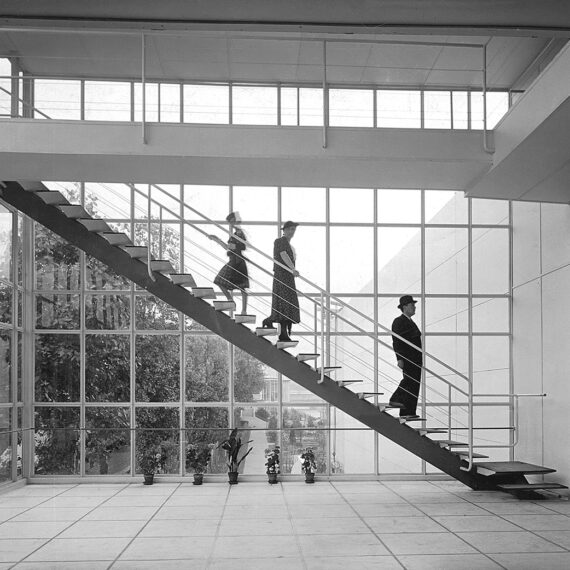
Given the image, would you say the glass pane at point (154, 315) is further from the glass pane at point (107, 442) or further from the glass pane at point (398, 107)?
the glass pane at point (398, 107)

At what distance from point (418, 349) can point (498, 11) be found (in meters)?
7.07

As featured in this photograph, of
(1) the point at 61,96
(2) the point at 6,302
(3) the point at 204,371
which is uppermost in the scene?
(1) the point at 61,96

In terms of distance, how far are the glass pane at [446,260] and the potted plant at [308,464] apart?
320 cm

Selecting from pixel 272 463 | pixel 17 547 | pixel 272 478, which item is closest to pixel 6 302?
pixel 272 463

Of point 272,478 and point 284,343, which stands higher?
point 284,343

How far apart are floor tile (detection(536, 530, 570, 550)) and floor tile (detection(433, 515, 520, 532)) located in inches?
12.8

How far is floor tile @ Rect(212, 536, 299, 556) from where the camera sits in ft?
25.0

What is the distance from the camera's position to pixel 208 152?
9242 mm

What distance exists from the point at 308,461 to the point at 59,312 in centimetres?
457

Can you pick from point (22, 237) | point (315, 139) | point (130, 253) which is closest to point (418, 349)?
point (315, 139)

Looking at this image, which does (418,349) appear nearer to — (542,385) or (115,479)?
(542,385)

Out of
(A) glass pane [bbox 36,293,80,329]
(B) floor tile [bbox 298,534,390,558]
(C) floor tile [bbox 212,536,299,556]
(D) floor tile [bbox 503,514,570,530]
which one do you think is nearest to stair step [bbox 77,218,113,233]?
(A) glass pane [bbox 36,293,80,329]

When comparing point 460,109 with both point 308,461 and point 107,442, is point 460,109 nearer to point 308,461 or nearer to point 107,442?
point 308,461

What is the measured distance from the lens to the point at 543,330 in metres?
12.1
